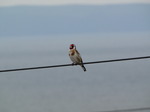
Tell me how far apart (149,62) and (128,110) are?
71 centimetres

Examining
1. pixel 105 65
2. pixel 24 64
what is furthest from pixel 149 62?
pixel 24 64

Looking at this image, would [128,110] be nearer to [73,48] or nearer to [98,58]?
[98,58]

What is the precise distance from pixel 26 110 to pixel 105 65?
1.11 metres

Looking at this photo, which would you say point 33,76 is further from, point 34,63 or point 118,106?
point 118,106

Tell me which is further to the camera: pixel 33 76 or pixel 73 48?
pixel 33 76

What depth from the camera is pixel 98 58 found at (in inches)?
165

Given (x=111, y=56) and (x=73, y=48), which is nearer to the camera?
(x=73, y=48)

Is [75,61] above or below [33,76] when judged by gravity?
below

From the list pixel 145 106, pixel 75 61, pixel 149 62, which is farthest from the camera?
pixel 149 62

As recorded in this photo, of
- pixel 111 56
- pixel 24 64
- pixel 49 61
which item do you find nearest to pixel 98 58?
pixel 111 56

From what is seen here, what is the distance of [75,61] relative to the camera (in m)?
2.95

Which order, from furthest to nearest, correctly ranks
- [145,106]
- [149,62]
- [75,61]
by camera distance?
[149,62] → [145,106] → [75,61]

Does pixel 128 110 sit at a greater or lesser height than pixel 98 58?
lesser

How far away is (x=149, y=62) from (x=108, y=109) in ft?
2.78
